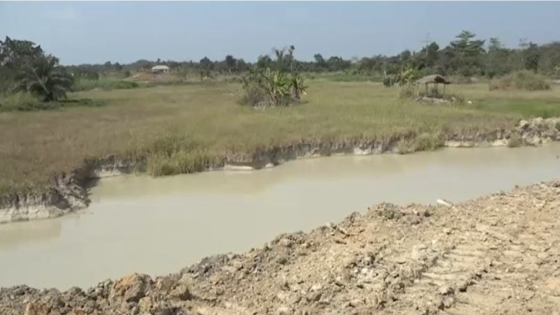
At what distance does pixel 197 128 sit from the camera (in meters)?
16.8

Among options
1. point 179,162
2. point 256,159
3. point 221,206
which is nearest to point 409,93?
point 256,159

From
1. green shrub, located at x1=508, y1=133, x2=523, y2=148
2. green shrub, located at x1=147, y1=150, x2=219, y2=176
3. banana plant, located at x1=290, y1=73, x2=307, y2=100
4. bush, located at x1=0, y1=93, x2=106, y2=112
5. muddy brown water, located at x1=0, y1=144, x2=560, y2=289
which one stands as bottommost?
muddy brown water, located at x1=0, y1=144, x2=560, y2=289

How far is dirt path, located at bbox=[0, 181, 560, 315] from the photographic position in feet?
17.2

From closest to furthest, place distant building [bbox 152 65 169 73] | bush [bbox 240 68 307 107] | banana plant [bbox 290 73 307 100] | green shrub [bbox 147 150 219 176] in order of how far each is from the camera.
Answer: green shrub [bbox 147 150 219 176] < bush [bbox 240 68 307 107] < banana plant [bbox 290 73 307 100] < distant building [bbox 152 65 169 73]

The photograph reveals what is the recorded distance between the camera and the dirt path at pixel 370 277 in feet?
17.2

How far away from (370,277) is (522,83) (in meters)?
29.0

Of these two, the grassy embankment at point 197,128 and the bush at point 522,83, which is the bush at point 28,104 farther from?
the bush at point 522,83

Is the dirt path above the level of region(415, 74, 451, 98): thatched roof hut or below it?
below

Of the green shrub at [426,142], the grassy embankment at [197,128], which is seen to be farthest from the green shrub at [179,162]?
the green shrub at [426,142]

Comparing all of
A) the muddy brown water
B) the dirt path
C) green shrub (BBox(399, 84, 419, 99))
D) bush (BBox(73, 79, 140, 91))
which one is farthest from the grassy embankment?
bush (BBox(73, 79, 140, 91))

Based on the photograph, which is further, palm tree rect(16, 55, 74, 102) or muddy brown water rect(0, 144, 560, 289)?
palm tree rect(16, 55, 74, 102)

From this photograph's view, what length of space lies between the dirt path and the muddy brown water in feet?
5.04

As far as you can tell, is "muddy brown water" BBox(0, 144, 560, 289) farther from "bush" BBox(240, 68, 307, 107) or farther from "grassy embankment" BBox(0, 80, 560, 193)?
"bush" BBox(240, 68, 307, 107)

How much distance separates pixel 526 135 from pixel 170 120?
10.4 meters
